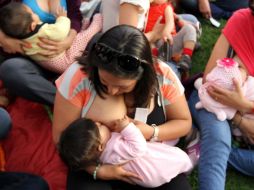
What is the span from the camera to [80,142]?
1814 mm

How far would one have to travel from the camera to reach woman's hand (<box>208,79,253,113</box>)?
2271 mm

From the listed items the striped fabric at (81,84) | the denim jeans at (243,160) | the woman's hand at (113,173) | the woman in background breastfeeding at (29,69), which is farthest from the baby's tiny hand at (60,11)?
the denim jeans at (243,160)

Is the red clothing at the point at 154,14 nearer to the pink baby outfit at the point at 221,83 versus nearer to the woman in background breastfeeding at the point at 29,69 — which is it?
the woman in background breastfeeding at the point at 29,69

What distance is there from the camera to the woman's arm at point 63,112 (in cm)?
198

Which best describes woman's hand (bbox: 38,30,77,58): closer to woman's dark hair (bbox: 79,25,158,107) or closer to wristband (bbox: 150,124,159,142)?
woman's dark hair (bbox: 79,25,158,107)

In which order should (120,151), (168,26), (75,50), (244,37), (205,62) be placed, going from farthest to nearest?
(205,62) < (168,26) < (75,50) < (244,37) < (120,151)

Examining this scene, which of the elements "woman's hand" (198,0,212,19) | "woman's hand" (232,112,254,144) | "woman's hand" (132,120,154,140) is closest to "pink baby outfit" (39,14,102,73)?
"woman's hand" (132,120,154,140)

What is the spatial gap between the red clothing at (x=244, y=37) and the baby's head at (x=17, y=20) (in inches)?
47.4

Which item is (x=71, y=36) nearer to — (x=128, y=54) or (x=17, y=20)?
(x=17, y=20)

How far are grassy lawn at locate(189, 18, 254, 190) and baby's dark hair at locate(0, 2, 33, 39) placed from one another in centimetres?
136

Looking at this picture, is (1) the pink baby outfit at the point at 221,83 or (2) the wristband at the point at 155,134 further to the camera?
(1) the pink baby outfit at the point at 221,83

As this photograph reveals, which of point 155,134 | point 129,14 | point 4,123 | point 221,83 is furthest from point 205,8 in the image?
point 4,123

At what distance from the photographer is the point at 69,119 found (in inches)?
79.0

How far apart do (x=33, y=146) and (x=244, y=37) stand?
144cm
